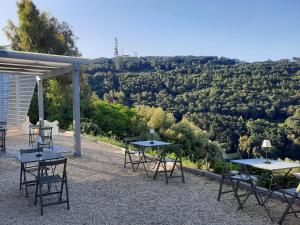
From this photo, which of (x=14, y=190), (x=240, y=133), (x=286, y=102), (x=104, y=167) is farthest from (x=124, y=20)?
(x=14, y=190)

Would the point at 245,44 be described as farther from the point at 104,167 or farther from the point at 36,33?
the point at 104,167

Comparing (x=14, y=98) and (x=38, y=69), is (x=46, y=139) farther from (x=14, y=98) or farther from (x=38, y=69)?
(x=14, y=98)

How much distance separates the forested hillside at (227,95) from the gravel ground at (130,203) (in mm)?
20252

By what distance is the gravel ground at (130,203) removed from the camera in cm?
463

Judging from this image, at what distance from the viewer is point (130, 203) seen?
17.4 feet

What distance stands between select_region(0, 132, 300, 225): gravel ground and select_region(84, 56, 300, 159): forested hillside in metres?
20.3

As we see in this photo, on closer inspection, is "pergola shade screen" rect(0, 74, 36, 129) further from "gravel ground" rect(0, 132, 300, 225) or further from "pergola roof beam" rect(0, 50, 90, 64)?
"gravel ground" rect(0, 132, 300, 225)

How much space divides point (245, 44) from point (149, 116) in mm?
12022

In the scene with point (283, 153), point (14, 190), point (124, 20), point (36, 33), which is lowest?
point (283, 153)

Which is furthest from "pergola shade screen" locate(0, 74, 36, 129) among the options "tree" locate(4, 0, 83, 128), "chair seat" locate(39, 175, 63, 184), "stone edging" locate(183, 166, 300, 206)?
"chair seat" locate(39, 175, 63, 184)

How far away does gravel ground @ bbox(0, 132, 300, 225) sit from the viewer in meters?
4.63

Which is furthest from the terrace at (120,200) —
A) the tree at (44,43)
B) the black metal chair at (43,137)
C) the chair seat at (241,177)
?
the tree at (44,43)

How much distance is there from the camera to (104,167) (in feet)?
25.7

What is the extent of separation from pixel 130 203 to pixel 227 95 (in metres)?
28.8
